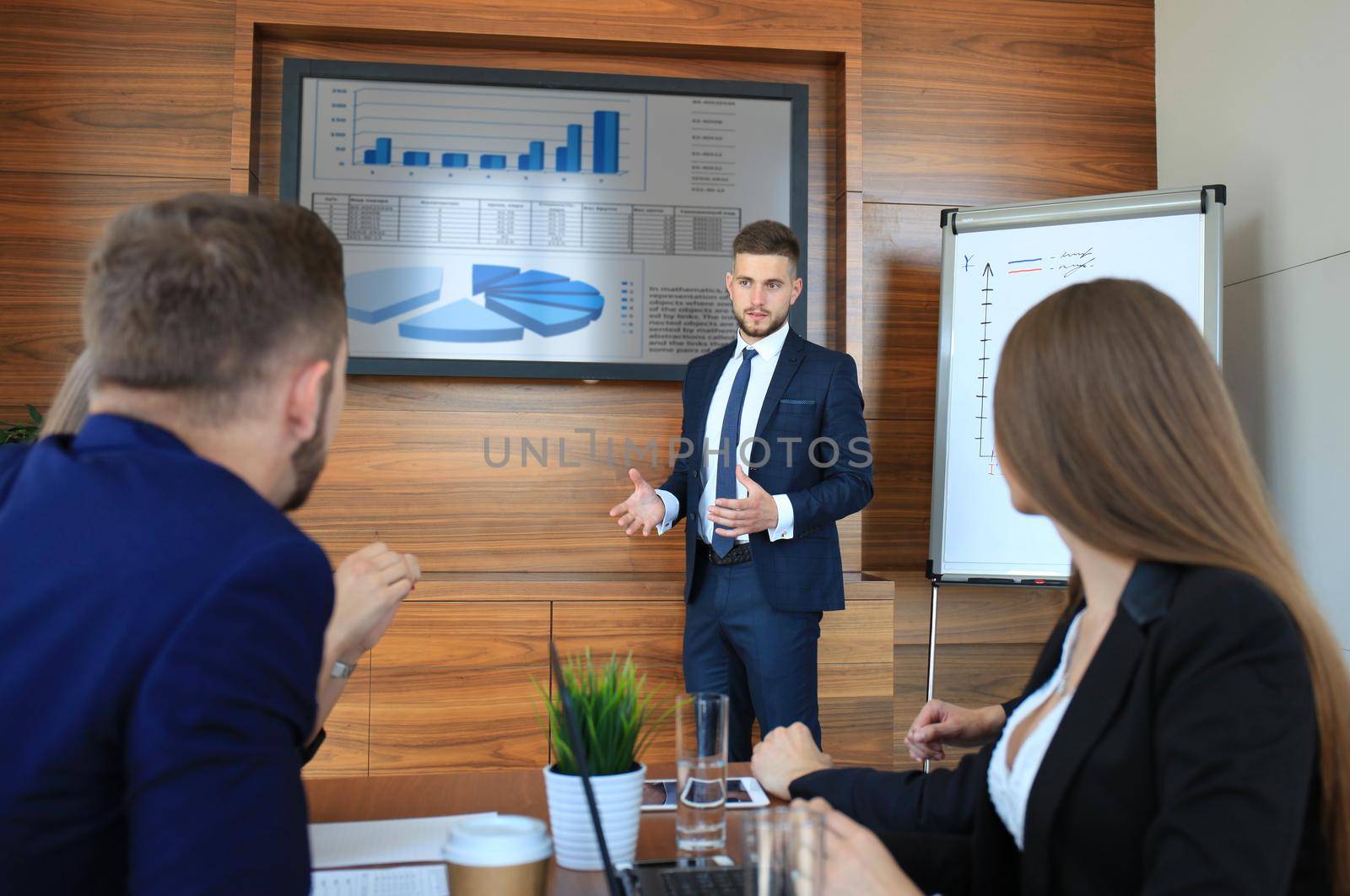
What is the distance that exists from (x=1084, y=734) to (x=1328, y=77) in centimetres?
306

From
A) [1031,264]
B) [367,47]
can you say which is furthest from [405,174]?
[1031,264]

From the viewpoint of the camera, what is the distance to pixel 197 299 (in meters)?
0.80

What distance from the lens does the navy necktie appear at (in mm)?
3020

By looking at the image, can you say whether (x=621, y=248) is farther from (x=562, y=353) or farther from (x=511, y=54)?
(x=511, y=54)

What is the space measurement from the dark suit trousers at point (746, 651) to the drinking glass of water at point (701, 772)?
1666mm

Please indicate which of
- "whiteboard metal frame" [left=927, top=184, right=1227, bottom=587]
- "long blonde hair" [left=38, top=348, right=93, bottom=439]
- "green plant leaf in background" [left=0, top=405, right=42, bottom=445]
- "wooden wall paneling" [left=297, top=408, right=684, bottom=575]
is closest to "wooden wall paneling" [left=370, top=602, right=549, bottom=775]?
"wooden wall paneling" [left=297, top=408, right=684, bottom=575]

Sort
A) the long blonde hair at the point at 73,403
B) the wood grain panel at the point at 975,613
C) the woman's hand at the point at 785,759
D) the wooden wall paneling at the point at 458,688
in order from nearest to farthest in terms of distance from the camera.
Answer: the long blonde hair at the point at 73,403, the woman's hand at the point at 785,759, the wooden wall paneling at the point at 458,688, the wood grain panel at the point at 975,613

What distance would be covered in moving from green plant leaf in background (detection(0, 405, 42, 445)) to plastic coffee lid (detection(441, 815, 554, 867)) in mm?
2730

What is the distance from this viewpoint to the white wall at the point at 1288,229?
3.21 metres

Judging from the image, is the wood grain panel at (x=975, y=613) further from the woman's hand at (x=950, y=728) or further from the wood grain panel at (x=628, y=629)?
the woman's hand at (x=950, y=728)

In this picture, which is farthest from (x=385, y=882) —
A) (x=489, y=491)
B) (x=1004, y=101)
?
(x=1004, y=101)

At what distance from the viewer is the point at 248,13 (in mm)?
3525

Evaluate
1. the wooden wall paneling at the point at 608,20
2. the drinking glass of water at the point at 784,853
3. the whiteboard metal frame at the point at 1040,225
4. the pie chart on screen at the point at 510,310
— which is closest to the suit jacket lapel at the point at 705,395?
the pie chart on screen at the point at 510,310

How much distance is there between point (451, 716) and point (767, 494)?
1282 millimetres
